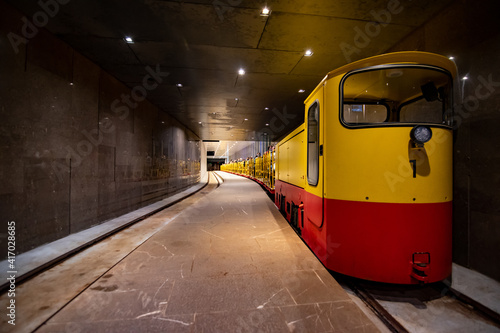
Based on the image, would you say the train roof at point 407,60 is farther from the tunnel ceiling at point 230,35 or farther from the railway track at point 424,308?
the railway track at point 424,308

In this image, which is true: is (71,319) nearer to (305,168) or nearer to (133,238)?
(133,238)

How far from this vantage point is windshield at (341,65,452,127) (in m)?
2.68

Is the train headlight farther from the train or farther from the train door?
the train door

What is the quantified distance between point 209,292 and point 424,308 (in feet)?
7.62

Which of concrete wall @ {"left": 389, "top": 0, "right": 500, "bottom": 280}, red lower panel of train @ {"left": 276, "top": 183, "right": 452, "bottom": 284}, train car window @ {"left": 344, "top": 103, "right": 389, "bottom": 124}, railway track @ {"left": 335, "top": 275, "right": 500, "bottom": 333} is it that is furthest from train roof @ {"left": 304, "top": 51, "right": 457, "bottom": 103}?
railway track @ {"left": 335, "top": 275, "right": 500, "bottom": 333}

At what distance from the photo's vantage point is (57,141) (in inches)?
165

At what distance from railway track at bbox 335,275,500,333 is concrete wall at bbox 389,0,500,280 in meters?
0.84

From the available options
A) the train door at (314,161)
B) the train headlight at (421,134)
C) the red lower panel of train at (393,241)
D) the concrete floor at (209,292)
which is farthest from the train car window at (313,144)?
the concrete floor at (209,292)

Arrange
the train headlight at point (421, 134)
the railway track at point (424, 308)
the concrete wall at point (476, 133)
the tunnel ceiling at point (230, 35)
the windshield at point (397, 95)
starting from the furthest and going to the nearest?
1. the tunnel ceiling at point (230, 35)
2. the concrete wall at point (476, 133)
3. the windshield at point (397, 95)
4. the train headlight at point (421, 134)
5. the railway track at point (424, 308)

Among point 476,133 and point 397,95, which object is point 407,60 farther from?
point 476,133

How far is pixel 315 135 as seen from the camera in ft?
11.1

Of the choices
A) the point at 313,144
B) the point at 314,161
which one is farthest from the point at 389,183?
the point at 313,144

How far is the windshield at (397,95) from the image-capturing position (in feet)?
8.79

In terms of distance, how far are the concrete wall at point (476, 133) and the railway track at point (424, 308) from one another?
2.76 ft
